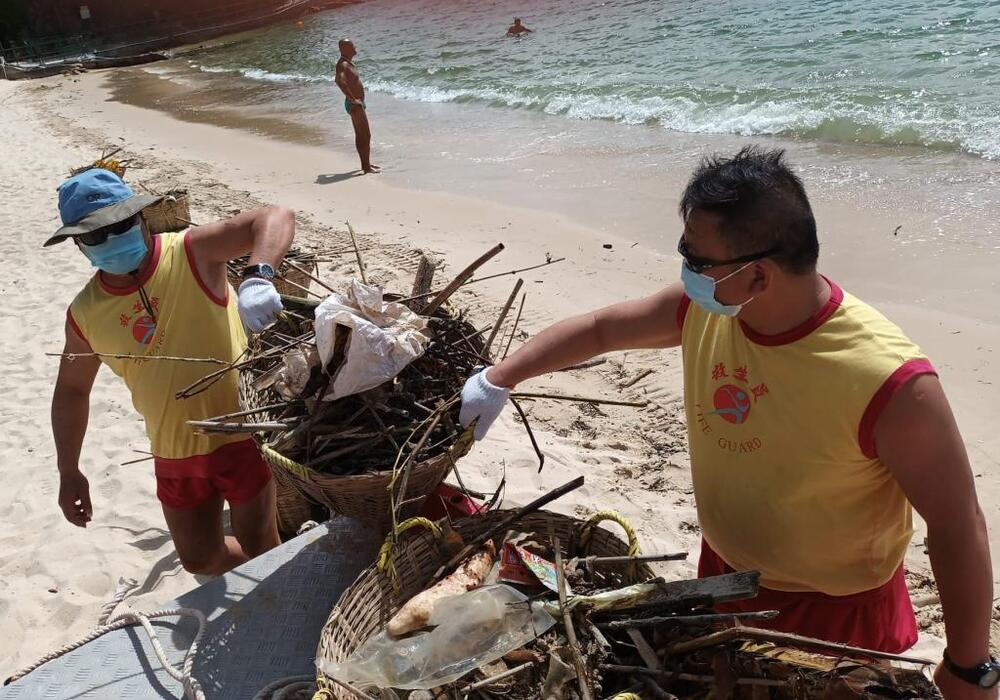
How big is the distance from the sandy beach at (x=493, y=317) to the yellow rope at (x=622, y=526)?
1.69 metres

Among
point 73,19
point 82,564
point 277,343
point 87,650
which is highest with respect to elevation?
point 73,19

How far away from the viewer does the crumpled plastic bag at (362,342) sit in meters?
2.05

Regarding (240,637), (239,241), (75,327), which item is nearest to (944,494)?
(240,637)

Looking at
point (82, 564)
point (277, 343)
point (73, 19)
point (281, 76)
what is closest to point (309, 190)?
point (82, 564)

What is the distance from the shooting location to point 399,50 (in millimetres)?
25188

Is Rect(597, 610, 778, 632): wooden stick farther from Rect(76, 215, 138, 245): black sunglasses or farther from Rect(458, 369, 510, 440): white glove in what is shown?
Rect(76, 215, 138, 245): black sunglasses

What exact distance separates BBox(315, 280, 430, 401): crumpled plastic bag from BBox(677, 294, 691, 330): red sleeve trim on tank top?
0.70 m

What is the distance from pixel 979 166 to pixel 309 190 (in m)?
7.98

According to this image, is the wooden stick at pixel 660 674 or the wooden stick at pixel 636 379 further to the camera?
the wooden stick at pixel 636 379

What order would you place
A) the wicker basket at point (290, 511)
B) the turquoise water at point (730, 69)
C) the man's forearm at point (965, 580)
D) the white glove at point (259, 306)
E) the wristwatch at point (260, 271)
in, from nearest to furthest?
the man's forearm at point (965, 580) < the white glove at point (259, 306) < the wristwatch at point (260, 271) < the wicker basket at point (290, 511) < the turquoise water at point (730, 69)

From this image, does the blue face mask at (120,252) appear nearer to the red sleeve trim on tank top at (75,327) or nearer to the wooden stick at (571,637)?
the red sleeve trim on tank top at (75,327)

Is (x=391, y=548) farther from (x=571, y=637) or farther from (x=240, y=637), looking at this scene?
(x=240, y=637)

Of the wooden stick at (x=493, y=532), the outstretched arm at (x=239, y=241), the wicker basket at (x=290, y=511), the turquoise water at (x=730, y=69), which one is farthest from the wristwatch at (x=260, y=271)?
the turquoise water at (x=730, y=69)

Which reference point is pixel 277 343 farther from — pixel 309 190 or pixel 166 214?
pixel 309 190
